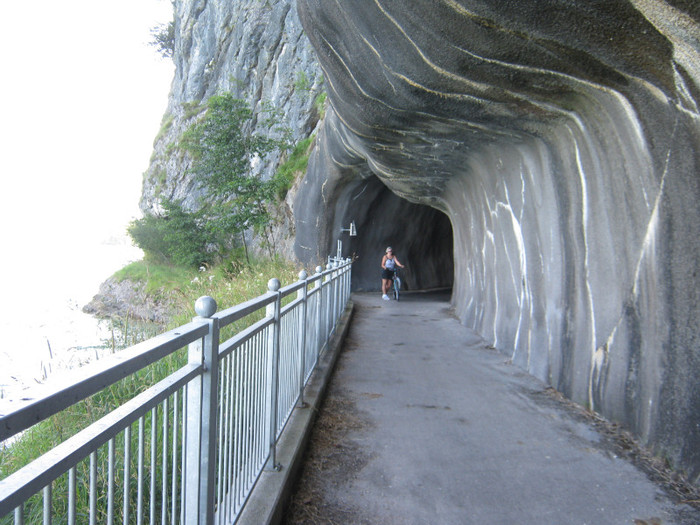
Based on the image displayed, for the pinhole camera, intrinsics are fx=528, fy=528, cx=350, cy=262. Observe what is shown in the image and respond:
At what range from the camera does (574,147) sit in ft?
16.1

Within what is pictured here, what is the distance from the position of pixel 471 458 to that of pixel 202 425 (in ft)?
8.31

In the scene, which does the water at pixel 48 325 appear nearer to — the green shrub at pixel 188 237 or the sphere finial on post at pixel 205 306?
the sphere finial on post at pixel 205 306

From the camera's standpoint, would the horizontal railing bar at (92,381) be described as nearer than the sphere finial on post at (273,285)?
Yes

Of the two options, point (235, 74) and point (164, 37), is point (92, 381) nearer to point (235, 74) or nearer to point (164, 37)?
point (235, 74)

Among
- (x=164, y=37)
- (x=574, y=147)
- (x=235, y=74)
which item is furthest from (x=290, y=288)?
(x=164, y=37)

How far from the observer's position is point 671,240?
3.52 m

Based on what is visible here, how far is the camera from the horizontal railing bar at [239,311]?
2062mm

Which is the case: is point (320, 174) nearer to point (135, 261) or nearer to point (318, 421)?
point (318, 421)

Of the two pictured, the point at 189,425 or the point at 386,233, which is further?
the point at 386,233

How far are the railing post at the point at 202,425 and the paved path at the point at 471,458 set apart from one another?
50.4 inches

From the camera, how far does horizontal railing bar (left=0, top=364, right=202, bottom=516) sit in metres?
0.93

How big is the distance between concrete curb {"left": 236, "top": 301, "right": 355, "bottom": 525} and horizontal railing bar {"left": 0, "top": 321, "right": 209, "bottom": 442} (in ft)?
4.43

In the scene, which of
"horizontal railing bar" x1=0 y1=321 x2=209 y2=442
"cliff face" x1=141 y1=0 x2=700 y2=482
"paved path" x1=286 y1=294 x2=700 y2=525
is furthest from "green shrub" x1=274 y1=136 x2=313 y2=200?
"horizontal railing bar" x1=0 y1=321 x2=209 y2=442

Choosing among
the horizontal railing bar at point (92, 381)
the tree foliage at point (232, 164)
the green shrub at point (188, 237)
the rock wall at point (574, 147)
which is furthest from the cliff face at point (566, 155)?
the green shrub at point (188, 237)
